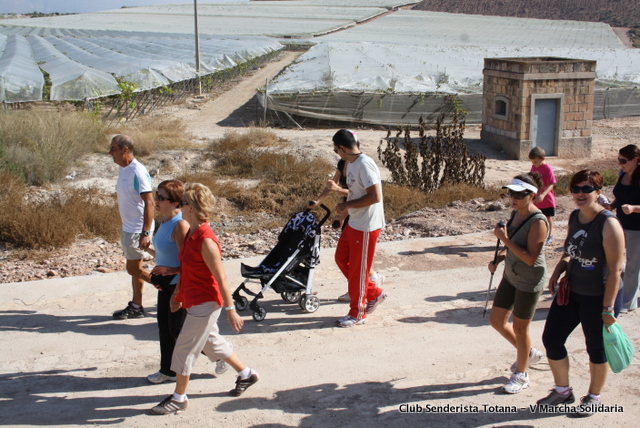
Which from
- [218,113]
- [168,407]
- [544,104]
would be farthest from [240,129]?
[168,407]

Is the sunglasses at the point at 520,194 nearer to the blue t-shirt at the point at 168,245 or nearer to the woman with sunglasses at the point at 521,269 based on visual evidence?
the woman with sunglasses at the point at 521,269

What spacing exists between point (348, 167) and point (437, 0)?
9671 centimetres

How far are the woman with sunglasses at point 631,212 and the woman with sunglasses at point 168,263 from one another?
3.62 metres

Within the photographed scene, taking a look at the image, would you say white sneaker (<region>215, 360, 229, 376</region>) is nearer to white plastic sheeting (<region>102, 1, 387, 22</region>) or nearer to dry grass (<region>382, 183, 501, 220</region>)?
dry grass (<region>382, 183, 501, 220</region>)

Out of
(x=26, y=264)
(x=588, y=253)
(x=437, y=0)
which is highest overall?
(x=437, y=0)

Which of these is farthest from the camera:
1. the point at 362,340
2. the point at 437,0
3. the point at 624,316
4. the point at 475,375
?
the point at 437,0

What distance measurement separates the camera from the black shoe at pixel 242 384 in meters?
4.46

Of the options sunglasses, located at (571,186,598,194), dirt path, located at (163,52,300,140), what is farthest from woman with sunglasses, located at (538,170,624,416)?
dirt path, located at (163,52,300,140)

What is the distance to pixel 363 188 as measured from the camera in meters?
5.48

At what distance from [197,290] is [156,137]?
45.1 ft

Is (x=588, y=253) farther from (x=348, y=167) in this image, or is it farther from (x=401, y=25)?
(x=401, y=25)

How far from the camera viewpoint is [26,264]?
7.50m

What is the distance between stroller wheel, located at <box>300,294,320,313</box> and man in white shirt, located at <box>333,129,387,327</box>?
405 millimetres

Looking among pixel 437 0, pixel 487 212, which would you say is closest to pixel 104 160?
pixel 487 212
